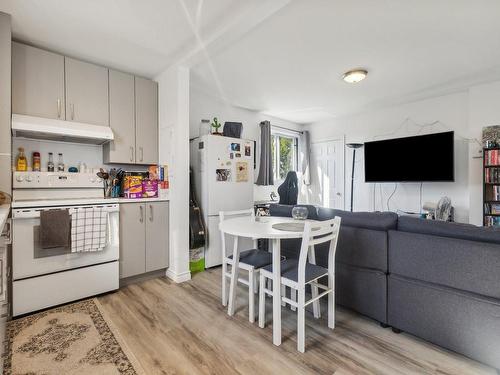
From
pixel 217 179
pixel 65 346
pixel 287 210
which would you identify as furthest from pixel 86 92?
pixel 287 210

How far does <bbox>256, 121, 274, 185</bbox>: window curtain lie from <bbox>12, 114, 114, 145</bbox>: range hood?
8.33 ft

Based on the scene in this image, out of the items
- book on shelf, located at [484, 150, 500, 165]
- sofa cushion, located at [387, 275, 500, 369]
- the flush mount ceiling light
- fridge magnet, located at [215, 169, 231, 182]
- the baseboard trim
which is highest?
the flush mount ceiling light

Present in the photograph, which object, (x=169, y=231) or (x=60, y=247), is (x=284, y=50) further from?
(x=60, y=247)

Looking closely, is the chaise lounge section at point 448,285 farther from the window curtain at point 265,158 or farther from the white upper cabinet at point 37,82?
the white upper cabinet at point 37,82

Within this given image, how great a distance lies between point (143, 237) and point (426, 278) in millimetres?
2579

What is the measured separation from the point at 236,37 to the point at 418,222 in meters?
2.13

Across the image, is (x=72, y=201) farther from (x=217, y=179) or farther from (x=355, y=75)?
(x=355, y=75)

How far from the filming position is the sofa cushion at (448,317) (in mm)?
1461

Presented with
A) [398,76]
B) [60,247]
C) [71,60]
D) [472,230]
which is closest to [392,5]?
[398,76]

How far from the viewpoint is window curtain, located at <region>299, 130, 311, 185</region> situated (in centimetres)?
565

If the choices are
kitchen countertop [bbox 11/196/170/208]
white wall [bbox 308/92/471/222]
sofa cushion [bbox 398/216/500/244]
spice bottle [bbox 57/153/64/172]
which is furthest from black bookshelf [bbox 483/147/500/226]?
spice bottle [bbox 57/153/64/172]

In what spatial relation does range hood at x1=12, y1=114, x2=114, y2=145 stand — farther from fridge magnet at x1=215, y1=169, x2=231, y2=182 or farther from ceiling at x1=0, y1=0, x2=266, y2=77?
fridge magnet at x1=215, y1=169, x2=231, y2=182

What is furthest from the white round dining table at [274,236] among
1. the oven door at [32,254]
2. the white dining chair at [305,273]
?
the oven door at [32,254]

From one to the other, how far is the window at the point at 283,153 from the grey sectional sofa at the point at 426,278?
333 cm
